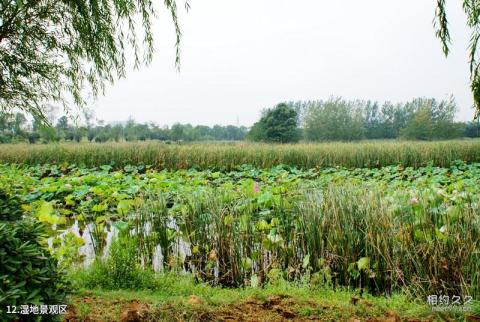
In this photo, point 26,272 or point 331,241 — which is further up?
point 26,272

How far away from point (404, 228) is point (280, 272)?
97 cm

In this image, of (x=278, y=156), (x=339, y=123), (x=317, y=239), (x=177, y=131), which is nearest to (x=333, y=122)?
(x=339, y=123)

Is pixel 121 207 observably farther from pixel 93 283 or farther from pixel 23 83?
pixel 23 83

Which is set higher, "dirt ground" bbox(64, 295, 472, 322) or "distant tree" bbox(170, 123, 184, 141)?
"distant tree" bbox(170, 123, 184, 141)

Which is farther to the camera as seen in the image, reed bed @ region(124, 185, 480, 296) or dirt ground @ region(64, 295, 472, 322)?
reed bed @ region(124, 185, 480, 296)

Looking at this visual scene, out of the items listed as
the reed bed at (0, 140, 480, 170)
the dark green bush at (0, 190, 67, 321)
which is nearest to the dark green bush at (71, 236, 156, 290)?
the dark green bush at (0, 190, 67, 321)

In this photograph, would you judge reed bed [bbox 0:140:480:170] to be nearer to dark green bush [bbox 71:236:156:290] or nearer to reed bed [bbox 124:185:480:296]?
reed bed [bbox 124:185:480:296]

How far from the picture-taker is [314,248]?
2883mm

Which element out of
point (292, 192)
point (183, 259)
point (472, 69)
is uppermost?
point (472, 69)

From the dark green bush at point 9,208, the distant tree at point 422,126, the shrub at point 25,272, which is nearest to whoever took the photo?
the shrub at point 25,272

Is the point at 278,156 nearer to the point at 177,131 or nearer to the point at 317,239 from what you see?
the point at 317,239

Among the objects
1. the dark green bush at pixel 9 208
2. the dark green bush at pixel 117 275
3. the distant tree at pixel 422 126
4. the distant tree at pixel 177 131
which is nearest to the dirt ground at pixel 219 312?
the dark green bush at pixel 117 275

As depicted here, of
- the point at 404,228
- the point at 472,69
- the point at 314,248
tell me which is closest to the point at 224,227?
the point at 314,248

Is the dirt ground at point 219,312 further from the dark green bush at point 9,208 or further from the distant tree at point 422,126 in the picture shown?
the distant tree at point 422,126
